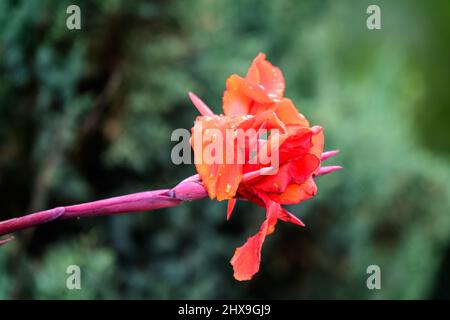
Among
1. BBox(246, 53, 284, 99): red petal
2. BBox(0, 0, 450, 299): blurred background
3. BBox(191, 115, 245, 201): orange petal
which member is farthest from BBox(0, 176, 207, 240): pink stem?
BBox(0, 0, 450, 299): blurred background

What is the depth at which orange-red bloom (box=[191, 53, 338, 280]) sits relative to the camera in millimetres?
875

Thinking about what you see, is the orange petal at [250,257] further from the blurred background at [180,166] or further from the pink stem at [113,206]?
the blurred background at [180,166]

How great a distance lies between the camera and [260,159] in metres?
0.88

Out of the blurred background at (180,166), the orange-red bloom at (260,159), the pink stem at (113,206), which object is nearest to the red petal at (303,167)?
the orange-red bloom at (260,159)

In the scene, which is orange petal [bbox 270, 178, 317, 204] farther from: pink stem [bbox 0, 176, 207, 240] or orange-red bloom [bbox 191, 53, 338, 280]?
pink stem [bbox 0, 176, 207, 240]

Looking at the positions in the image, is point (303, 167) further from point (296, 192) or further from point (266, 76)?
point (266, 76)

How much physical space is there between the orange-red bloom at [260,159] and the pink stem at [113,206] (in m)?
0.03

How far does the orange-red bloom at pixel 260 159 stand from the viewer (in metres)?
0.88

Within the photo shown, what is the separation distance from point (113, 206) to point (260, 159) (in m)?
0.20

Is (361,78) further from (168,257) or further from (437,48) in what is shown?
(168,257)

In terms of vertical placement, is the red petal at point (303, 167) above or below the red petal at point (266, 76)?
below

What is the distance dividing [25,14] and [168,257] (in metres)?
0.86

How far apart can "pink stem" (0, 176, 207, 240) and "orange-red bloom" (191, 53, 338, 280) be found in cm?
3

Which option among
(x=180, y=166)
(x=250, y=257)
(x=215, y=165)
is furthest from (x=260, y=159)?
(x=180, y=166)
